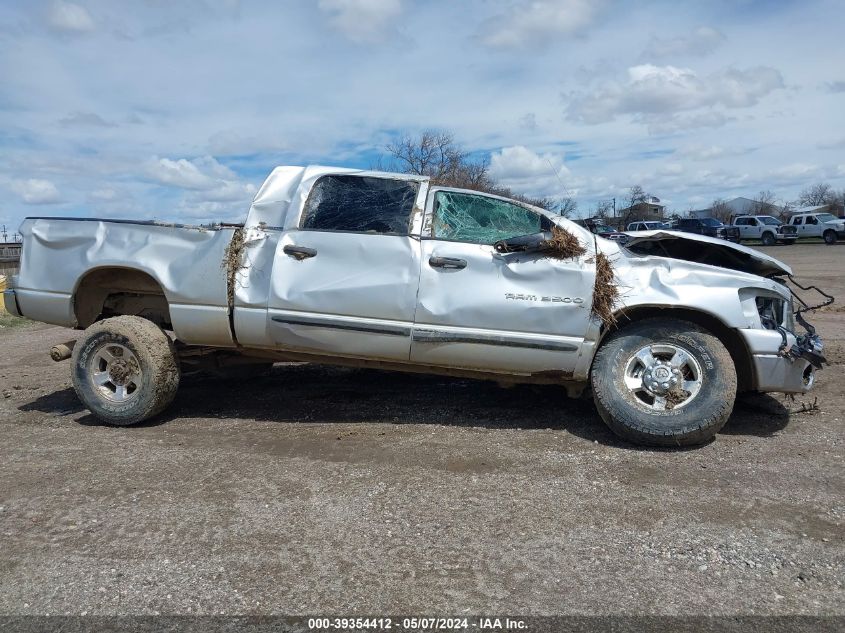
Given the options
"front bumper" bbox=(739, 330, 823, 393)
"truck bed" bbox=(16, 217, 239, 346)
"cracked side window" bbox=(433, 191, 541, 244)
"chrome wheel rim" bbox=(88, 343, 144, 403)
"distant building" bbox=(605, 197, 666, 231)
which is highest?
"distant building" bbox=(605, 197, 666, 231)

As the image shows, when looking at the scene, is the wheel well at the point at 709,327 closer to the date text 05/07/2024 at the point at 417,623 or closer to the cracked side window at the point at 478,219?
the cracked side window at the point at 478,219

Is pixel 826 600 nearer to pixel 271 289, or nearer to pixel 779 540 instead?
pixel 779 540

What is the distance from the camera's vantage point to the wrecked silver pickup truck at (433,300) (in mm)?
4691

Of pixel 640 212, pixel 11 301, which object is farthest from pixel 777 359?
pixel 640 212

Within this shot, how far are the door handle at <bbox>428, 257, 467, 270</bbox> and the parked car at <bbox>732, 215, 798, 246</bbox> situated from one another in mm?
37049

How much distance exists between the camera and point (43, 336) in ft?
35.1

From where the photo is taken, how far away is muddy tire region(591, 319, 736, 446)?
4574mm

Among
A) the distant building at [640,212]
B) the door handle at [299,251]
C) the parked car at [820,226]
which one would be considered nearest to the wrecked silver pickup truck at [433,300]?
the door handle at [299,251]

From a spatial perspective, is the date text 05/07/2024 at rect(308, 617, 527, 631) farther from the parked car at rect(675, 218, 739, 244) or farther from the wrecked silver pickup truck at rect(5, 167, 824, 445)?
the parked car at rect(675, 218, 739, 244)

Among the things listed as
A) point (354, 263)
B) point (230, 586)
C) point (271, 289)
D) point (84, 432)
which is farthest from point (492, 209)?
point (84, 432)

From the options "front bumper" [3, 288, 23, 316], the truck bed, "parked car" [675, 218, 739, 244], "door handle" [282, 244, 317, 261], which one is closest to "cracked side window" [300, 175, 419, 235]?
"door handle" [282, 244, 317, 261]

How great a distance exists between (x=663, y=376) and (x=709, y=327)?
55cm

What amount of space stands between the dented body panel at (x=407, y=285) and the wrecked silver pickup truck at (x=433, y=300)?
11mm

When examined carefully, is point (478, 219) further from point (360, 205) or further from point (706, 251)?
point (706, 251)
